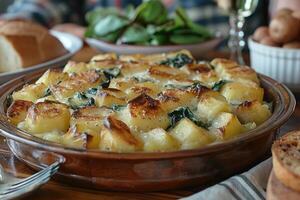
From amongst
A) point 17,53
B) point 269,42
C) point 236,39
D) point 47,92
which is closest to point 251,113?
point 47,92

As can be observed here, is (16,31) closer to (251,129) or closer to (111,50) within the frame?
(111,50)

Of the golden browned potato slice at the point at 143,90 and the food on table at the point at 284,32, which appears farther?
the food on table at the point at 284,32

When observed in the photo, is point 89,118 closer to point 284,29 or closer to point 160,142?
point 160,142

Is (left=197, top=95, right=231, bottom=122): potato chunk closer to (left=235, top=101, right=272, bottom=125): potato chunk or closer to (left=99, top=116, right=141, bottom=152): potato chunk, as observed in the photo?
(left=235, top=101, right=272, bottom=125): potato chunk

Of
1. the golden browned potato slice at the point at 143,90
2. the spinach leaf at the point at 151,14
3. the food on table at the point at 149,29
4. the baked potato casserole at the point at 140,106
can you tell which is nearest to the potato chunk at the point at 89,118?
the baked potato casserole at the point at 140,106

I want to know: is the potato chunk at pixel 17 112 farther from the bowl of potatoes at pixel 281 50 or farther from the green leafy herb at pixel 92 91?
the bowl of potatoes at pixel 281 50
